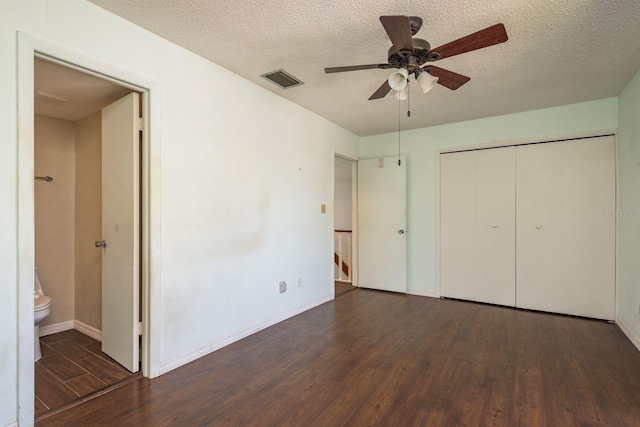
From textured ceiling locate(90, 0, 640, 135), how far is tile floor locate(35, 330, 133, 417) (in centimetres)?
241

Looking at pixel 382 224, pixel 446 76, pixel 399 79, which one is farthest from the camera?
pixel 382 224

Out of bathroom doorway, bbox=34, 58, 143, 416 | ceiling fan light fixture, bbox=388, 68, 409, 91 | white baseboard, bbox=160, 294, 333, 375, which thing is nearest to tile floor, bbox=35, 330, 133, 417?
bathroom doorway, bbox=34, 58, 143, 416

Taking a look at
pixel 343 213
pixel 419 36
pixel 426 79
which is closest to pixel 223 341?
pixel 426 79

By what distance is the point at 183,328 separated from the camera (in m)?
2.47

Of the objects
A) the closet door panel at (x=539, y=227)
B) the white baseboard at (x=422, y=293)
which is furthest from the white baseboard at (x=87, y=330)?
the closet door panel at (x=539, y=227)

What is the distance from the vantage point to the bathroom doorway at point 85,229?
2299 mm

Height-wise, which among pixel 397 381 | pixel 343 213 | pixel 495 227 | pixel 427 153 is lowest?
pixel 397 381

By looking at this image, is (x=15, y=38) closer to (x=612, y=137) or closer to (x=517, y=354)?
(x=517, y=354)

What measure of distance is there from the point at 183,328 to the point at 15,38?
6.59 ft

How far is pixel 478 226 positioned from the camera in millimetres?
4148

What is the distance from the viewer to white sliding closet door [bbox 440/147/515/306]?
397cm

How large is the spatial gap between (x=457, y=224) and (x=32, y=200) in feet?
13.8

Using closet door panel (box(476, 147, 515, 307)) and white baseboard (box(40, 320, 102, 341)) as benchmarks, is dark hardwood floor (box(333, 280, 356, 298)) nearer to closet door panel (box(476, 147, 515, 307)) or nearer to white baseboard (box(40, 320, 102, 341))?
closet door panel (box(476, 147, 515, 307))

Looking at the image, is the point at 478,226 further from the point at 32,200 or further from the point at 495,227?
the point at 32,200
